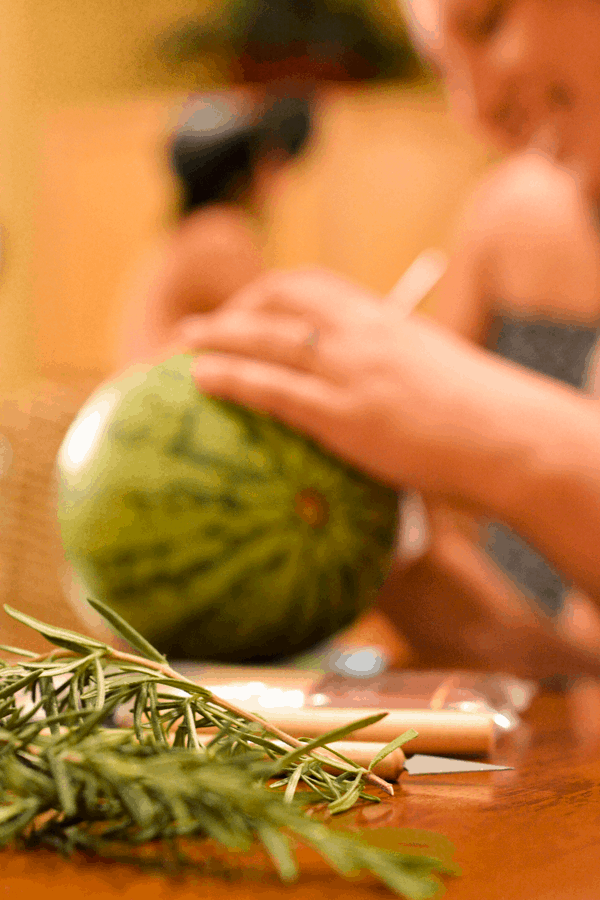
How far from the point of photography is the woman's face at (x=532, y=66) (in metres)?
0.95

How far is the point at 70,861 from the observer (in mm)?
233

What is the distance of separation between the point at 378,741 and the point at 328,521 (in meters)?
0.32

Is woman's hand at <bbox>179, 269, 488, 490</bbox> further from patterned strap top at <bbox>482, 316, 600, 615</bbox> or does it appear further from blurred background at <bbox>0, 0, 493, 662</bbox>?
blurred background at <bbox>0, 0, 493, 662</bbox>

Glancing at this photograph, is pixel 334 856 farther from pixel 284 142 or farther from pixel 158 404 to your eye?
pixel 284 142

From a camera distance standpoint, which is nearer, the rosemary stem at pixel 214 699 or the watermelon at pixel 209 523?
the rosemary stem at pixel 214 699

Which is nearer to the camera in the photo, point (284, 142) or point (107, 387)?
point (107, 387)

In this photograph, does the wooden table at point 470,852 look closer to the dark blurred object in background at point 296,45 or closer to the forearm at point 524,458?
the forearm at point 524,458

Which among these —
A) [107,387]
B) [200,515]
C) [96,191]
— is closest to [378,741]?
[200,515]

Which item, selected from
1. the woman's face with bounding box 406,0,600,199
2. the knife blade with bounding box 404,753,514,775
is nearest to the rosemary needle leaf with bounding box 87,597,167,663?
the knife blade with bounding box 404,753,514,775

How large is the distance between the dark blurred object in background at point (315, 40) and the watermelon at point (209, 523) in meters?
3.50

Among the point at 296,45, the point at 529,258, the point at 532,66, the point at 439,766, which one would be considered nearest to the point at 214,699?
the point at 439,766

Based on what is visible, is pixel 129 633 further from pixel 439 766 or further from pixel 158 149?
pixel 158 149

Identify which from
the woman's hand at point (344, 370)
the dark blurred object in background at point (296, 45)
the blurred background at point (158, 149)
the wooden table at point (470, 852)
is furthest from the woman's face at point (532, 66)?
the blurred background at point (158, 149)

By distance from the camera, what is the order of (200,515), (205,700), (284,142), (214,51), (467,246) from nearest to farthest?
1. (205,700)
2. (200,515)
3. (467,246)
4. (284,142)
5. (214,51)
